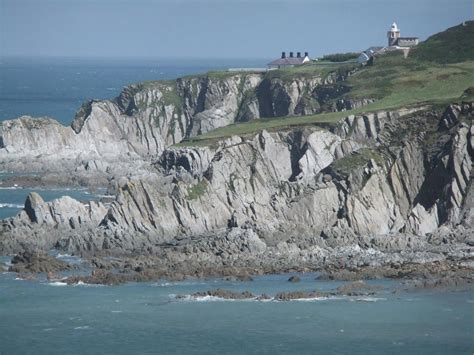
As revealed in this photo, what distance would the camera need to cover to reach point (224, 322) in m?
70.7

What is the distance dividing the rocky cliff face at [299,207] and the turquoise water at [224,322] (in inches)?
284

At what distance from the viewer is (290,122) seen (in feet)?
357

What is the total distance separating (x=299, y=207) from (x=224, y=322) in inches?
750

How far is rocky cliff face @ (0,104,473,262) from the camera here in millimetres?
85188

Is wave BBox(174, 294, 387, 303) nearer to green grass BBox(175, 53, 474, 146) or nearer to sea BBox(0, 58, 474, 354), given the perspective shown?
sea BBox(0, 58, 474, 354)

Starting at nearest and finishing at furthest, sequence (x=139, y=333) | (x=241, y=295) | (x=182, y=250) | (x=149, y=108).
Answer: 1. (x=139, y=333)
2. (x=241, y=295)
3. (x=182, y=250)
4. (x=149, y=108)

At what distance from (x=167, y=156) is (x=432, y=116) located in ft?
67.6

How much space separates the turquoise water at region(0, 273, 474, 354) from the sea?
0.04 m

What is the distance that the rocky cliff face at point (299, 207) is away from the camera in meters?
85.2

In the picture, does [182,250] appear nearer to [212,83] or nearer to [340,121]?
[340,121]

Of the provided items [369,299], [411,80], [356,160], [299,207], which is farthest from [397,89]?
[369,299]

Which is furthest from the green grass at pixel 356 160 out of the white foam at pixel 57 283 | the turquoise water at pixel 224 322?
the white foam at pixel 57 283

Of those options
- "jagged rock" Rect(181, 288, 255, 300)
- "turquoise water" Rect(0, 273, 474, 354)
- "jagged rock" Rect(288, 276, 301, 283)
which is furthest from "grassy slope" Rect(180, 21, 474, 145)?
"jagged rock" Rect(181, 288, 255, 300)

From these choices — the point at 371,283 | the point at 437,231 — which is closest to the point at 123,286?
the point at 371,283
